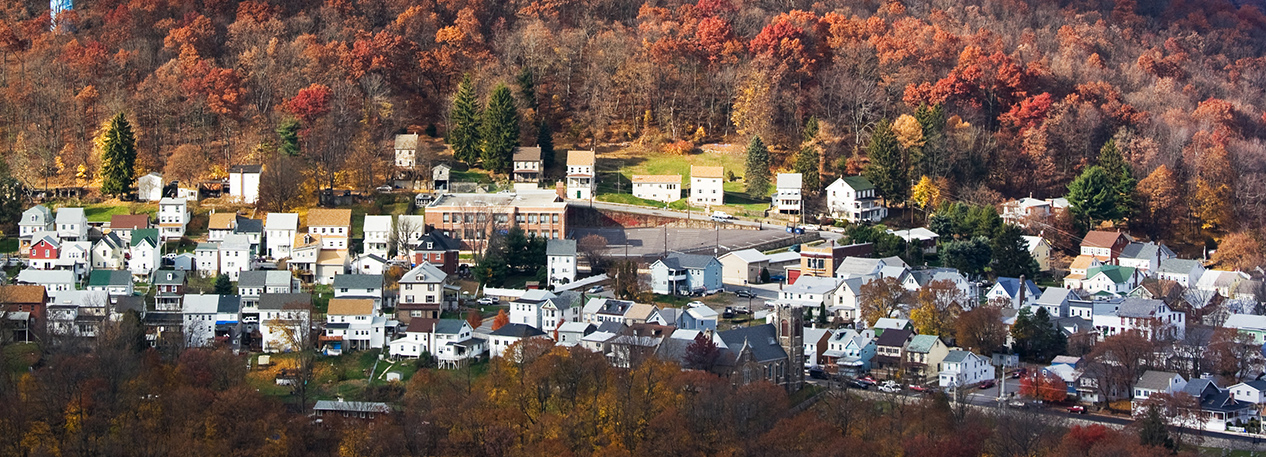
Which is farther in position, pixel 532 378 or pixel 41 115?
pixel 41 115

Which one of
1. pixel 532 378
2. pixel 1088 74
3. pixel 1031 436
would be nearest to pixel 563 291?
pixel 532 378

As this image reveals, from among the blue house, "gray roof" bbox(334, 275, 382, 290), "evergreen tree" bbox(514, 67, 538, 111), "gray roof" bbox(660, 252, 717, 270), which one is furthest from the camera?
"evergreen tree" bbox(514, 67, 538, 111)

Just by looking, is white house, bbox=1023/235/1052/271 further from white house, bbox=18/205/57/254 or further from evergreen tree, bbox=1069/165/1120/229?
white house, bbox=18/205/57/254

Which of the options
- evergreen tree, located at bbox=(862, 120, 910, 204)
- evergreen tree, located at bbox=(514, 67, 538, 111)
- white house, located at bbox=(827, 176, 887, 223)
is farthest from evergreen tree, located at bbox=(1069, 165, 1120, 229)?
evergreen tree, located at bbox=(514, 67, 538, 111)

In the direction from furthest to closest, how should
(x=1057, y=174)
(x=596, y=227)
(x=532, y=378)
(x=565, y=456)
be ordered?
(x=1057, y=174)
(x=596, y=227)
(x=532, y=378)
(x=565, y=456)

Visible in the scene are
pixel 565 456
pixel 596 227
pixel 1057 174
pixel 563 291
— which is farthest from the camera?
pixel 1057 174

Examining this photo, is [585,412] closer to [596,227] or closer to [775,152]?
[596,227]
